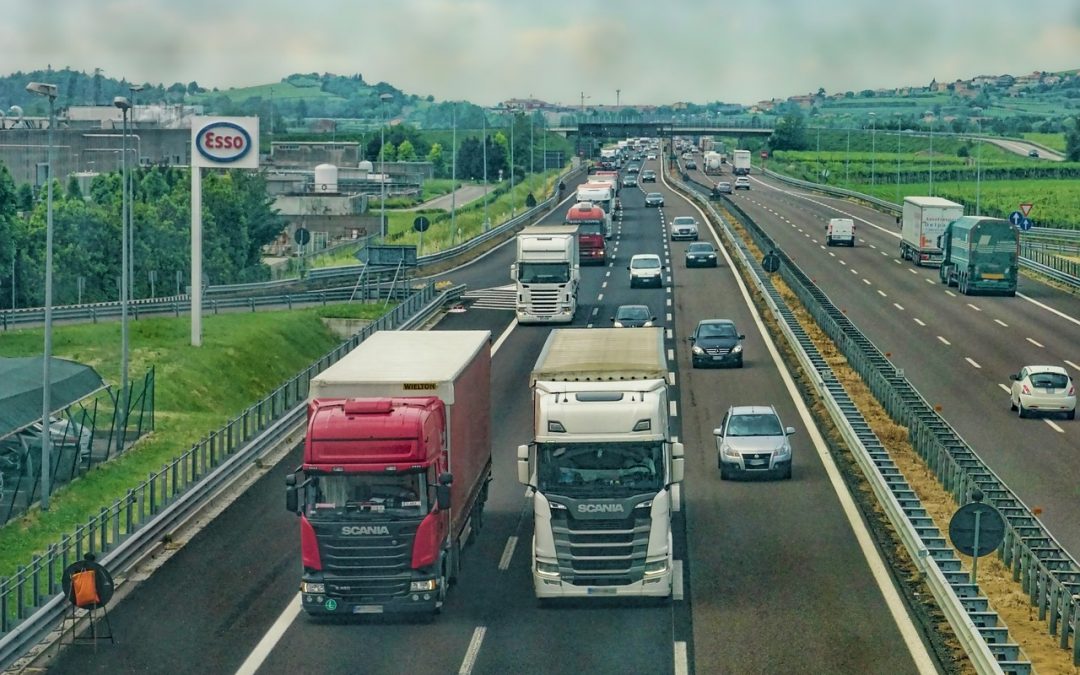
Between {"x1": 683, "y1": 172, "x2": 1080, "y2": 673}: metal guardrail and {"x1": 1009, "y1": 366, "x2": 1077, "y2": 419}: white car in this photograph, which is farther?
{"x1": 1009, "y1": 366, "x2": 1077, "y2": 419}: white car

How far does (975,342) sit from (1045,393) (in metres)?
16.5

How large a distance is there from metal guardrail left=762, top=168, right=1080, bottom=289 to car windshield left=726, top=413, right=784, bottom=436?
5125cm

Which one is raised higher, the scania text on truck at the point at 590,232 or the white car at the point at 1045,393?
the scania text on truck at the point at 590,232

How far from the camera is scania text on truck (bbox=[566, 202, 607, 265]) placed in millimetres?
94000

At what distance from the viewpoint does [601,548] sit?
85.3 ft

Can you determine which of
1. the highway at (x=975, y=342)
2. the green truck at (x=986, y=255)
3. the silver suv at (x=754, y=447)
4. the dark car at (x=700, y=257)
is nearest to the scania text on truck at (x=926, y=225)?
the highway at (x=975, y=342)

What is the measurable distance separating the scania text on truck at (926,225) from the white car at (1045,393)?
43.2 m

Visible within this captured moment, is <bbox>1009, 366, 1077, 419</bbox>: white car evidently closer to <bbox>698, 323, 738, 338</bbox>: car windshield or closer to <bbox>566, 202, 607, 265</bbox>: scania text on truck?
<bbox>698, 323, 738, 338</bbox>: car windshield

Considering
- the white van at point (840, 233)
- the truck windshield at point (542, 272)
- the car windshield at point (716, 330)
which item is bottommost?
the car windshield at point (716, 330)

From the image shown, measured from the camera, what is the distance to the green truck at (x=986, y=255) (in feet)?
255

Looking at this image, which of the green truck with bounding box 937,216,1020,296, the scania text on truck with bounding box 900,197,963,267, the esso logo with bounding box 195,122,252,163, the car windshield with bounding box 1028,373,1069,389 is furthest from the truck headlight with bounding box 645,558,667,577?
the scania text on truck with bounding box 900,197,963,267

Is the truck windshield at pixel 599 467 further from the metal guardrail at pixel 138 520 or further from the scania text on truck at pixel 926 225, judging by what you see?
the scania text on truck at pixel 926 225

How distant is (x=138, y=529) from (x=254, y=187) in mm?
115200

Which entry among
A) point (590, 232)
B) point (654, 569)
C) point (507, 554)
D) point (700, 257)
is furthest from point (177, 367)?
point (590, 232)
